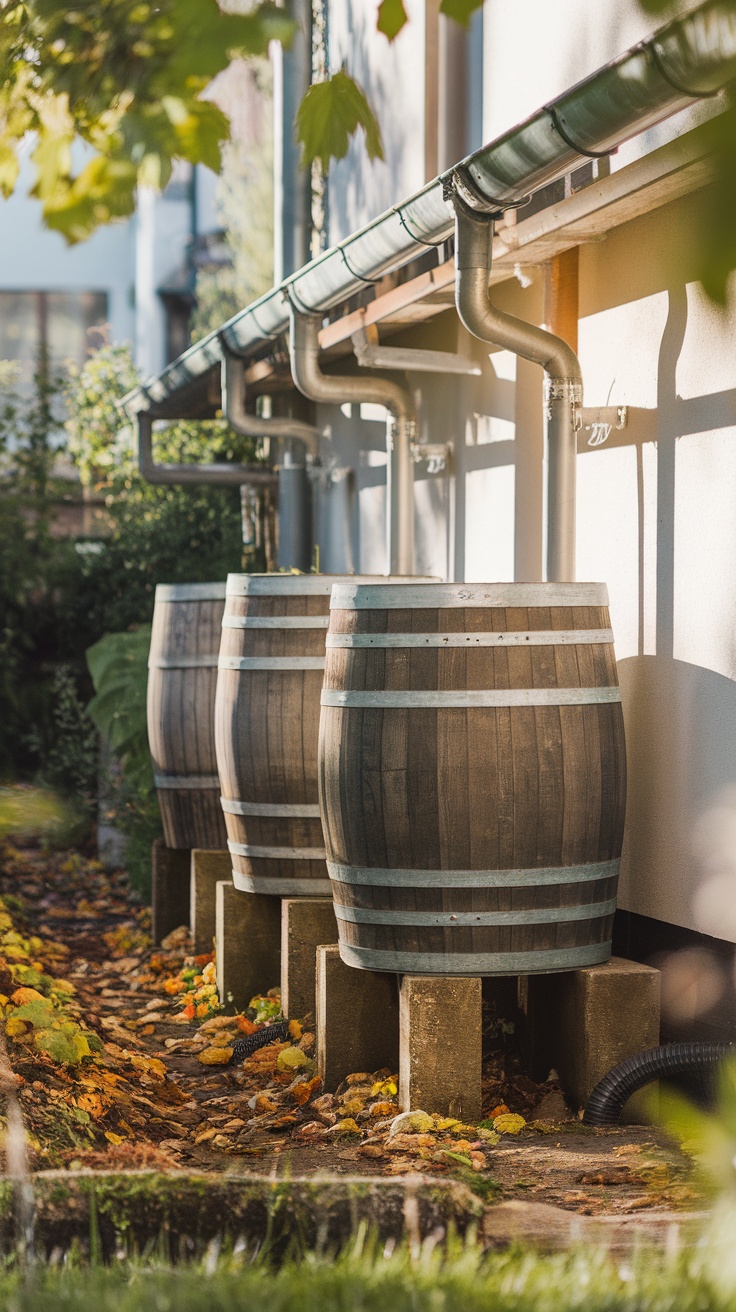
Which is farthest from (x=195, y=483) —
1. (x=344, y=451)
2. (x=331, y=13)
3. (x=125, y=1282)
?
(x=125, y=1282)

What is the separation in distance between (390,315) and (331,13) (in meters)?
3.19

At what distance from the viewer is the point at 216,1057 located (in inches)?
191

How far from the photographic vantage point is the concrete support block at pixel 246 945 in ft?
18.4

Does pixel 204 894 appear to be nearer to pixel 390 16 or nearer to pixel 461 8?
pixel 390 16

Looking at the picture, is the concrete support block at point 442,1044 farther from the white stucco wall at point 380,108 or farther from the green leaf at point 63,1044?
the white stucco wall at point 380,108

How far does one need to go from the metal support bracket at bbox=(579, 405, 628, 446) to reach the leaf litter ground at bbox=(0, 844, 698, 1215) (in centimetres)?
183

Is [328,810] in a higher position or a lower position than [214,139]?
lower

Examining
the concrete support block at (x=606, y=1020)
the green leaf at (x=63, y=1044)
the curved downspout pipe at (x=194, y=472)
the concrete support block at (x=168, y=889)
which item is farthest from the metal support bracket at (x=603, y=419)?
the curved downspout pipe at (x=194, y=472)

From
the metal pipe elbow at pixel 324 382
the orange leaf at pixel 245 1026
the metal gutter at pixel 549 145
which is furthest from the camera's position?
the metal pipe elbow at pixel 324 382

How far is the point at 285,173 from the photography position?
8.85 meters

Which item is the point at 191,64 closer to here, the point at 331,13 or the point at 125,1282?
the point at 125,1282

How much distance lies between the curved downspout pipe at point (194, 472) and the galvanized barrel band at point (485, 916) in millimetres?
6190

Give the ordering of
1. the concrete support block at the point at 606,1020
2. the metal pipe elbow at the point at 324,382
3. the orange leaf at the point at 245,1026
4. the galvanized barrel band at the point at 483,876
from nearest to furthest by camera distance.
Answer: the galvanized barrel band at the point at 483,876 → the concrete support block at the point at 606,1020 → the orange leaf at the point at 245,1026 → the metal pipe elbow at the point at 324,382

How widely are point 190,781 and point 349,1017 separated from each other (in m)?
2.40
